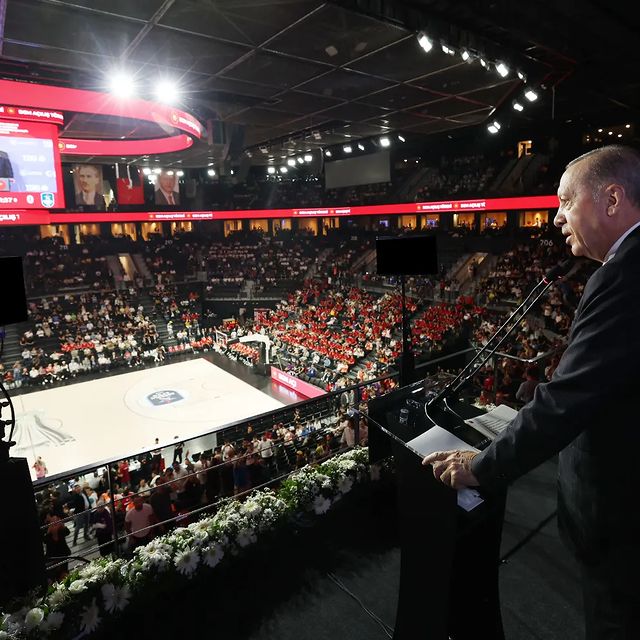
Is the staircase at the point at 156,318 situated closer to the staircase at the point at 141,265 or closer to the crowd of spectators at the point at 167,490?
the staircase at the point at 141,265

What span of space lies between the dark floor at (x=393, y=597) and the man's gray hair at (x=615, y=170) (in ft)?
5.59

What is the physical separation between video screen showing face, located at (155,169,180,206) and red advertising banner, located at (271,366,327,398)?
13630 mm

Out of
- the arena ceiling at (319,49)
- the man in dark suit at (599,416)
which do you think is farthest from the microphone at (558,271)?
the arena ceiling at (319,49)

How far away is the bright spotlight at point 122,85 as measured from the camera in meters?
7.05

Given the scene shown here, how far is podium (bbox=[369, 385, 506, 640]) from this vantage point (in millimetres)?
→ 1715

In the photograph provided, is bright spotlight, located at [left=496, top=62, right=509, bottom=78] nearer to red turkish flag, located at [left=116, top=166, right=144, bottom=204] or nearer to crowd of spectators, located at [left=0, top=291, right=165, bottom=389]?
crowd of spectators, located at [left=0, top=291, right=165, bottom=389]

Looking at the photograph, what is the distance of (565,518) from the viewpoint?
56.0 inches

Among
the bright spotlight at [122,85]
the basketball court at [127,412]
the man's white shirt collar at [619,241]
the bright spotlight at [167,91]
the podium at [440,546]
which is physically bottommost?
the basketball court at [127,412]

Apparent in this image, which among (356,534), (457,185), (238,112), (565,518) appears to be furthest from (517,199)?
A: (565,518)

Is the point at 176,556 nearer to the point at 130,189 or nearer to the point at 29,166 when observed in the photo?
the point at 29,166

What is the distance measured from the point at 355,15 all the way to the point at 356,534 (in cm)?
557

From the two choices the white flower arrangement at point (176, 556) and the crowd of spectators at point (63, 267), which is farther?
the crowd of spectators at point (63, 267)

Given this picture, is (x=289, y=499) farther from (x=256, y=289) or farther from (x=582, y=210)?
(x=256, y=289)

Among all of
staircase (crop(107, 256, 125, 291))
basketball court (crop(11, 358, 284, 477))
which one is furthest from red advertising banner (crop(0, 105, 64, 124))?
staircase (crop(107, 256, 125, 291))
